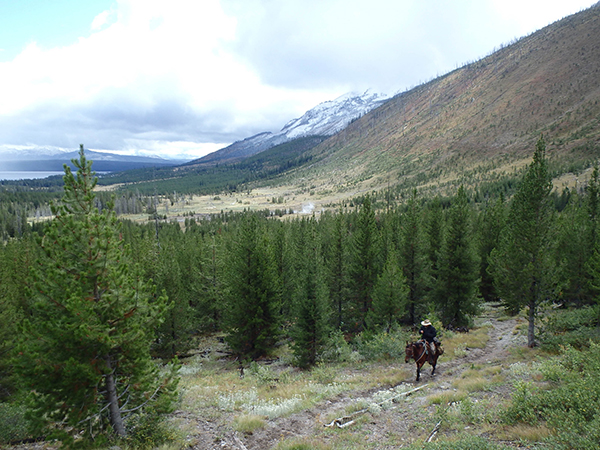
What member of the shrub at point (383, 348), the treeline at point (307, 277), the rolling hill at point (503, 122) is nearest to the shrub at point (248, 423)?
the treeline at point (307, 277)

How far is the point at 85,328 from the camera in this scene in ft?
23.9

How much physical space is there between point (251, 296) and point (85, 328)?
1349cm

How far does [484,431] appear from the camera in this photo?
25.9 ft

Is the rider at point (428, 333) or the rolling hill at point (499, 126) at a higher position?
the rolling hill at point (499, 126)

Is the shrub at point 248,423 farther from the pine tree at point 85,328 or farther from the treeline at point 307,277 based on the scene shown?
the treeline at point 307,277

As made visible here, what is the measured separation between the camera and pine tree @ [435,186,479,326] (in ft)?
74.1

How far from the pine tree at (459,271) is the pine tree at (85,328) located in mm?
20235

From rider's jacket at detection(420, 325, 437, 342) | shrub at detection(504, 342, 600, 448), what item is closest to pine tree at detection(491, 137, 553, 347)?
shrub at detection(504, 342, 600, 448)

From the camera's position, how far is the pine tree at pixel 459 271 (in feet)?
74.1

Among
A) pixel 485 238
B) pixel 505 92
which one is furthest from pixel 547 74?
pixel 485 238

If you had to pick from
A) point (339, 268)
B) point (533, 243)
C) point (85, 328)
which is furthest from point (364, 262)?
point (85, 328)

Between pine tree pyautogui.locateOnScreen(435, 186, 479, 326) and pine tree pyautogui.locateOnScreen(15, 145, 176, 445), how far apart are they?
20235mm

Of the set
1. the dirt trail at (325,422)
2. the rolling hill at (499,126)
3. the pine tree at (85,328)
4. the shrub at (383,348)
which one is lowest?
the shrub at (383,348)

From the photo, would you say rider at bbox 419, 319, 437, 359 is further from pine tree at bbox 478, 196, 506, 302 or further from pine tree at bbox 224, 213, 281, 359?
pine tree at bbox 478, 196, 506, 302
